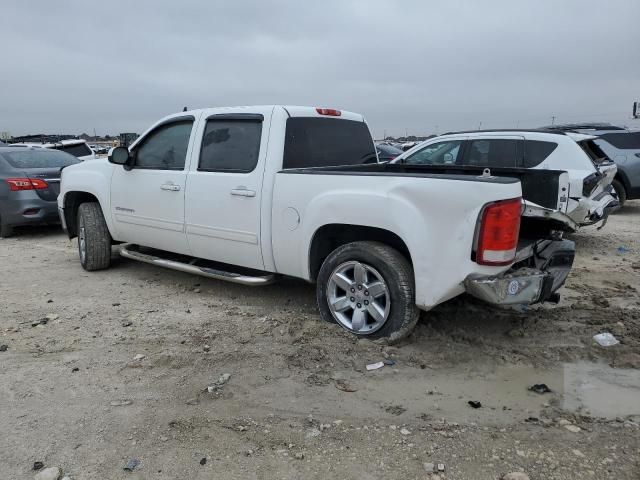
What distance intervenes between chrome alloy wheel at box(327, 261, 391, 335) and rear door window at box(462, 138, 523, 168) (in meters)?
4.28

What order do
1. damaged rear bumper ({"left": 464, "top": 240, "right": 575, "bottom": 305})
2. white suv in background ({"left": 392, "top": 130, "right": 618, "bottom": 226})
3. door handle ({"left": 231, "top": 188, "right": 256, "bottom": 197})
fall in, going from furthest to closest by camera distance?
white suv in background ({"left": 392, "top": 130, "right": 618, "bottom": 226})
door handle ({"left": 231, "top": 188, "right": 256, "bottom": 197})
damaged rear bumper ({"left": 464, "top": 240, "right": 575, "bottom": 305})

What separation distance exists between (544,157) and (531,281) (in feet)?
14.3

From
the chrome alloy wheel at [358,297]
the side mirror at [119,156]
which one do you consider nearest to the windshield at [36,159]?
the side mirror at [119,156]

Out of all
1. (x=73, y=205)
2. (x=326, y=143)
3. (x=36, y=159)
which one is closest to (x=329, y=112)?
(x=326, y=143)

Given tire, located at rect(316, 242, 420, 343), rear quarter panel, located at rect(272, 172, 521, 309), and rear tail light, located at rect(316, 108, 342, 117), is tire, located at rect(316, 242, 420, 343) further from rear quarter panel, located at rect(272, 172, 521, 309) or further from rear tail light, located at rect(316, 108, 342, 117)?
rear tail light, located at rect(316, 108, 342, 117)

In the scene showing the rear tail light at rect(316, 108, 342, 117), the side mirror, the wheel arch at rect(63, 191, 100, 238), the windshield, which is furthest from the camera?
the windshield

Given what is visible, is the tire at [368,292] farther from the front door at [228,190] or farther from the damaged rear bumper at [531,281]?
the front door at [228,190]

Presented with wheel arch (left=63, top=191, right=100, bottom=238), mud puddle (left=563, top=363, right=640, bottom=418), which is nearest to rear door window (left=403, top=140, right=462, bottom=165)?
wheel arch (left=63, top=191, right=100, bottom=238)

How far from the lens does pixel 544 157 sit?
7.40 meters

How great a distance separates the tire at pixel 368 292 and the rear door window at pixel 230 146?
4.02 feet

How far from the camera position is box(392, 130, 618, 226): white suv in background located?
6910 millimetres

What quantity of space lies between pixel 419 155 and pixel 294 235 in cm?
506

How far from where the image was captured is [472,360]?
3764mm

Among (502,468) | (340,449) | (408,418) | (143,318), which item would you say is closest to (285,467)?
(340,449)
